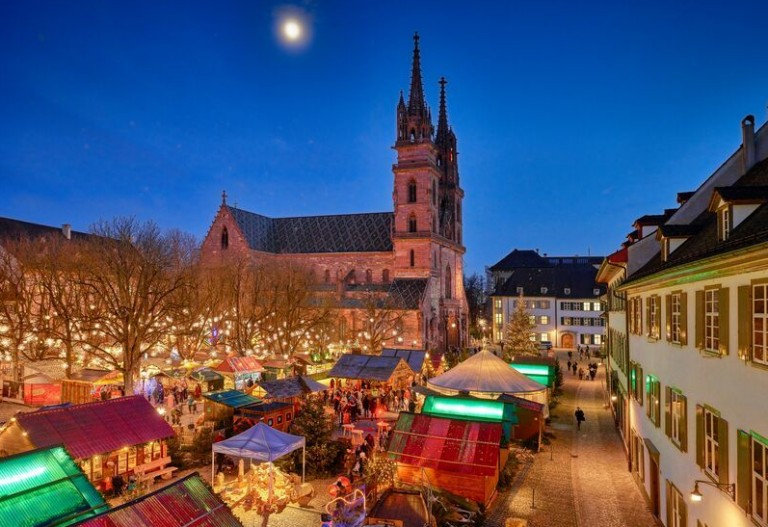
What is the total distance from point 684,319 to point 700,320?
1255 mm

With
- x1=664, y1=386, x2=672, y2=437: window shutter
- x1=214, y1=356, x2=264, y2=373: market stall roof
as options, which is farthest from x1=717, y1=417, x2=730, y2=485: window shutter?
x1=214, y1=356, x2=264, y2=373: market stall roof

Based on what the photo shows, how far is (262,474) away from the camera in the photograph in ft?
53.1

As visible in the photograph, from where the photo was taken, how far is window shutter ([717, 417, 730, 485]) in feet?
28.6

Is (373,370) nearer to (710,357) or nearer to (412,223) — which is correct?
(710,357)

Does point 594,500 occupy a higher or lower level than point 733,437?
lower

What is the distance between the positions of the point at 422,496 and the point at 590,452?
467 inches

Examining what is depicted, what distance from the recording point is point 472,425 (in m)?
17.3

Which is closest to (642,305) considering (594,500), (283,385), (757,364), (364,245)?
(594,500)

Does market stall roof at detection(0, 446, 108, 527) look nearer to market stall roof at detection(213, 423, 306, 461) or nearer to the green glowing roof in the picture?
market stall roof at detection(213, 423, 306, 461)

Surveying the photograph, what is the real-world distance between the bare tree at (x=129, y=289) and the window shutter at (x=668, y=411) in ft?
79.0

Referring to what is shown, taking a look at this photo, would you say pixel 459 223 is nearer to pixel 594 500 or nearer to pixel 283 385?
pixel 283 385

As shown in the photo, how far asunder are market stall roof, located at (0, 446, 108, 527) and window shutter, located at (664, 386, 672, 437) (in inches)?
506

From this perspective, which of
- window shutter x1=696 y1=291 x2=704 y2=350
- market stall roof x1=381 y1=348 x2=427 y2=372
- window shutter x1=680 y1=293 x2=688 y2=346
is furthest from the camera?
market stall roof x1=381 y1=348 x2=427 y2=372

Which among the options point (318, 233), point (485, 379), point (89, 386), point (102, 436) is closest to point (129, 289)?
point (89, 386)
